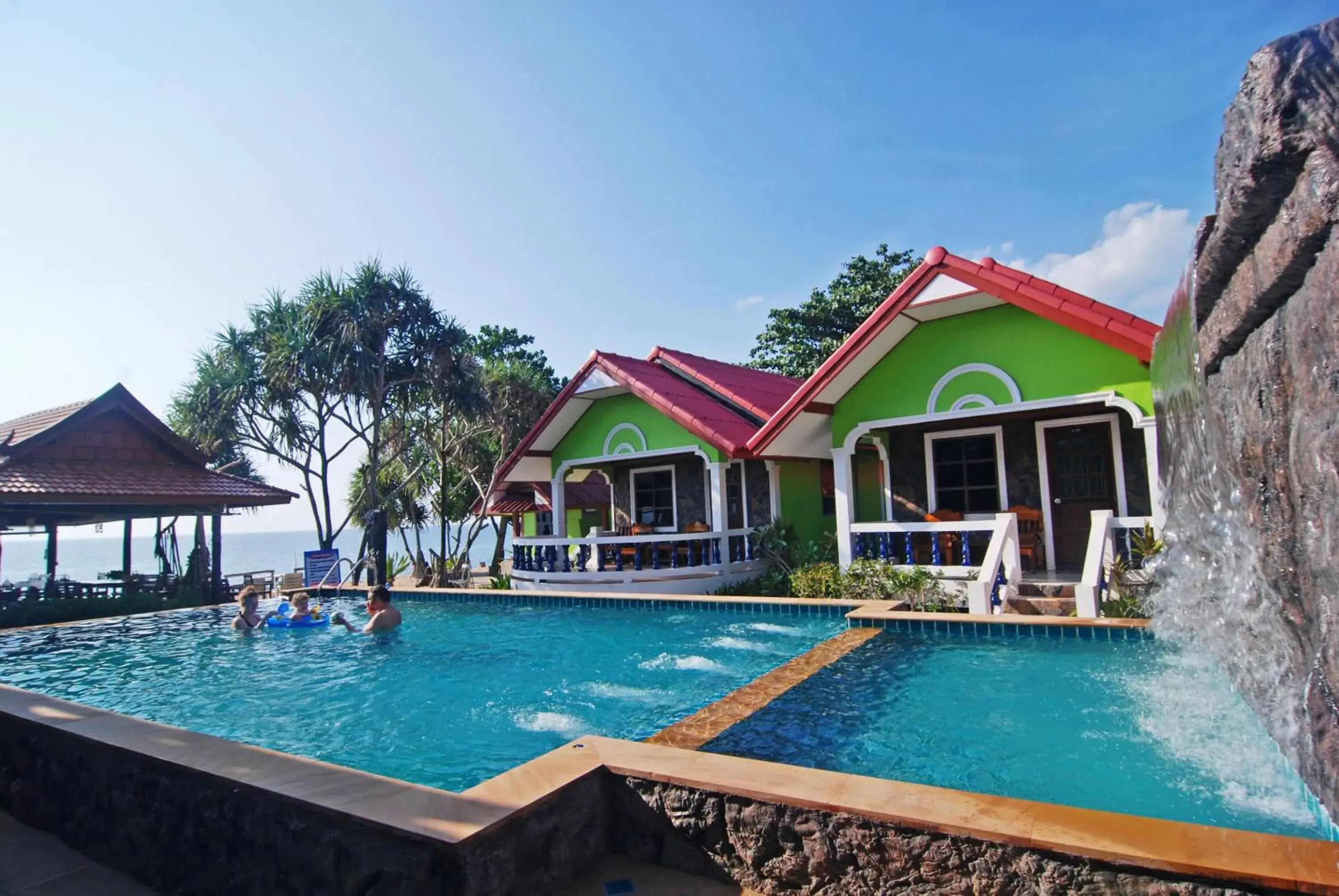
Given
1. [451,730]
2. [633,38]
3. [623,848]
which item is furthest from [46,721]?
[633,38]

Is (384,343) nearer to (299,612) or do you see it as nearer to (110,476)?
(110,476)

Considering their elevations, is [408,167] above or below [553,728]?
above

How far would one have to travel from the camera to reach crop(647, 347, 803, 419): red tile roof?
60.1 ft

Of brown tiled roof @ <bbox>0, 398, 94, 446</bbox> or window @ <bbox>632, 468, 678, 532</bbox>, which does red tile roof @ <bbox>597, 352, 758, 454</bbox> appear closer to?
window @ <bbox>632, 468, 678, 532</bbox>

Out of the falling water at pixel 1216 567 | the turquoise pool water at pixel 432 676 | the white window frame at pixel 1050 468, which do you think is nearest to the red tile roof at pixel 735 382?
the white window frame at pixel 1050 468

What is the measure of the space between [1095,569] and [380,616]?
10.1 meters

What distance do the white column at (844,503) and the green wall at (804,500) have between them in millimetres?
3061

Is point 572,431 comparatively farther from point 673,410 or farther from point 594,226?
point 594,226

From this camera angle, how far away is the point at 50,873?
14.9 ft

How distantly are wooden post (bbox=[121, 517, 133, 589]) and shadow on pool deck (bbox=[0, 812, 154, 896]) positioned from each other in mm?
15945

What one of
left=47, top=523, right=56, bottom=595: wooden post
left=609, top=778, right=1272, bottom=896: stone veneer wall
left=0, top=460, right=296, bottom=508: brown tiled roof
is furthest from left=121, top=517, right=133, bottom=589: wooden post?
left=609, top=778, right=1272, bottom=896: stone veneer wall

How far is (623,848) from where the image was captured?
4.00 meters

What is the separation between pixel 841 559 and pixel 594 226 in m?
8.20

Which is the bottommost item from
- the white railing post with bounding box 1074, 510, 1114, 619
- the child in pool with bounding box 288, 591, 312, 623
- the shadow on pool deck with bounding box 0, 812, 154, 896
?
the shadow on pool deck with bounding box 0, 812, 154, 896
